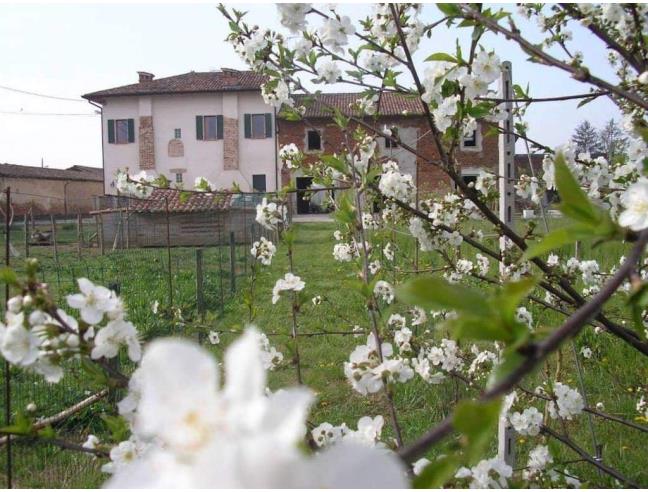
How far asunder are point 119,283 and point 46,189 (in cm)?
2812

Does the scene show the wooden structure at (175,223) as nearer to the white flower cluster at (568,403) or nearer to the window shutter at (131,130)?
the window shutter at (131,130)

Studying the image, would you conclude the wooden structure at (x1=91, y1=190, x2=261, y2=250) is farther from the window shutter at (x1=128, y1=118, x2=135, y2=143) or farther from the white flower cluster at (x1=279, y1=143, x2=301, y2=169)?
the white flower cluster at (x1=279, y1=143, x2=301, y2=169)

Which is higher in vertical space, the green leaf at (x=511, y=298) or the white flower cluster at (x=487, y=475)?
the green leaf at (x=511, y=298)

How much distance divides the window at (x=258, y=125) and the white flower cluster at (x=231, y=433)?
24.2 m

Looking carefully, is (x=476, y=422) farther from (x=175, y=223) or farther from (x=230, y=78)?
(x=230, y=78)

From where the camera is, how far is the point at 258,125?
79.4ft

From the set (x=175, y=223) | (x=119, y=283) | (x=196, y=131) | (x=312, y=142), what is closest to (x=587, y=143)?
(x=119, y=283)

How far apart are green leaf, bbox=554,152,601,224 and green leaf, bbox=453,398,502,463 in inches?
12.3

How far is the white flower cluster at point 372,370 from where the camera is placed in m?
1.21

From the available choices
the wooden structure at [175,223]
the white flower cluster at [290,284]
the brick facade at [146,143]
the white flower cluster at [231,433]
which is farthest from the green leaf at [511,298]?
the brick facade at [146,143]

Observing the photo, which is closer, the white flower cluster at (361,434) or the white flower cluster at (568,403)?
the white flower cluster at (361,434)

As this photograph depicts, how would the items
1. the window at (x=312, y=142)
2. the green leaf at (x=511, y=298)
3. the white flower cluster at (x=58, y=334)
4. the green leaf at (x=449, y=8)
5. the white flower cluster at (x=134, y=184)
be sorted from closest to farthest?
the green leaf at (x=511, y=298) → the white flower cluster at (x=58, y=334) → the green leaf at (x=449, y=8) → the white flower cluster at (x=134, y=184) → the window at (x=312, y=142)

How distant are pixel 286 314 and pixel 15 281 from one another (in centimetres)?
504

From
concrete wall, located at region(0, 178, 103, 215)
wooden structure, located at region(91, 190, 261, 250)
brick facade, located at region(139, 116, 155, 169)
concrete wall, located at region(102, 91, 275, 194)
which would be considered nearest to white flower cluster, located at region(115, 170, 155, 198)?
wooden structure, located at region(91, 190, 261, 250)
